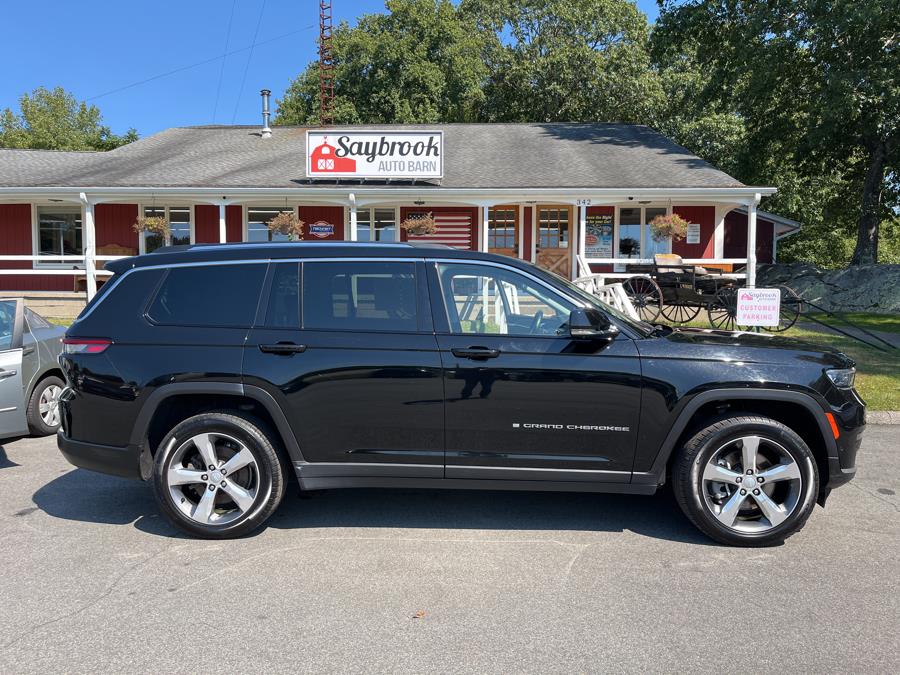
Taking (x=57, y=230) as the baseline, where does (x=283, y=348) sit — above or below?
below

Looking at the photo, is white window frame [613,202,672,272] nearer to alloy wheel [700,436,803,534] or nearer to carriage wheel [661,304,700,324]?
carriage wheel [661,304,700,324]

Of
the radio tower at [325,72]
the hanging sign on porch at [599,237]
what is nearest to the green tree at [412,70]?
the radio tower at [325,72]

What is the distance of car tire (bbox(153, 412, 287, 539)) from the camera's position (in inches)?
172

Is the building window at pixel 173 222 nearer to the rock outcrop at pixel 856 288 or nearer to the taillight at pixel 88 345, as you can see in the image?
the taillight at pixel 88 345

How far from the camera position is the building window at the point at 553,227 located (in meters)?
20.1

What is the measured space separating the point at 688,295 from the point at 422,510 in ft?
32.1

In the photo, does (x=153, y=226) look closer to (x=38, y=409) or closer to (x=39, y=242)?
(x=39, y=242)

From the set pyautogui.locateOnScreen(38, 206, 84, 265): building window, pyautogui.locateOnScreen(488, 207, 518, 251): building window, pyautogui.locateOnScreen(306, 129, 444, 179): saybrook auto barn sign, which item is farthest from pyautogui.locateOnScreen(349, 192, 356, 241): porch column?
pyautogui.locateOnScreen(38, 206, 84, 265): building window

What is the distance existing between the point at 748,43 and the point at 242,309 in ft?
68.2

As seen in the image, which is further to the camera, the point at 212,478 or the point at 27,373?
the point at 27,373

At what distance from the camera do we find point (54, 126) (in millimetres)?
54938

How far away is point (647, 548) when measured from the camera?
167 inches

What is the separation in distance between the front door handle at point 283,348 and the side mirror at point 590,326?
65.1 inches

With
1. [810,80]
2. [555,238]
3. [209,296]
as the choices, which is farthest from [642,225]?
[209,296]
